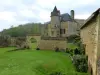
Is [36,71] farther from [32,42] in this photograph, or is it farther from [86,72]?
[32,42]

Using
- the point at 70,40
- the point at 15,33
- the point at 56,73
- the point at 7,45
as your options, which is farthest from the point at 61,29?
the point at 56,73

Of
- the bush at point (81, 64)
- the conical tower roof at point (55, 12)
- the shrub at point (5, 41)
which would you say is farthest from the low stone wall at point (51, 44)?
the bush at point (81, 64)

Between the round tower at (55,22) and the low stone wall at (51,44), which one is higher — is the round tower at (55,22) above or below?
above

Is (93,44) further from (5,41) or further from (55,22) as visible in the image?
(55,22)

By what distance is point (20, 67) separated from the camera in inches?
970

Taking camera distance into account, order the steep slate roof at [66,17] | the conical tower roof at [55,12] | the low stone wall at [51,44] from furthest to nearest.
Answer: the steep slate roof at [66,17]
the conical tower roof at [55,12]
the low stone wall at [51,44]

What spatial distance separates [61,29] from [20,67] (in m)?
40.4

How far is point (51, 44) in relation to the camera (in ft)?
158

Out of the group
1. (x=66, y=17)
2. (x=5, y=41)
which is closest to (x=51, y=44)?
(x=5, y=41)

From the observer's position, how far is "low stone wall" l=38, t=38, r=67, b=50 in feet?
155

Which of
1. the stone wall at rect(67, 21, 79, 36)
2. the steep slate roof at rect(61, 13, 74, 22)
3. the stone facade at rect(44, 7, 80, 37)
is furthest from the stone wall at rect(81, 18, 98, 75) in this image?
the stone wall at rect(67, 21, 79, 36)

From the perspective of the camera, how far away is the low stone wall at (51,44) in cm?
4718

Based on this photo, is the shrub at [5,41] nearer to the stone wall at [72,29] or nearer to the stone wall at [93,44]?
the stone wall at [72,29]

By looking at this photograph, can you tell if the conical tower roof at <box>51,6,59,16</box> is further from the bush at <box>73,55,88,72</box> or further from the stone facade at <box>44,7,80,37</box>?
the bush at <box>73,55,88,72</box>
